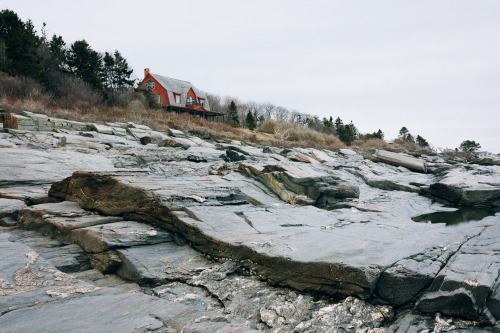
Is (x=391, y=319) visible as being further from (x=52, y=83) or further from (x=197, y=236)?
(x=52, y=83)

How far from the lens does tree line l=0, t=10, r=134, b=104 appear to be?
2422cm

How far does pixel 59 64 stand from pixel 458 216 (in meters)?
33.3

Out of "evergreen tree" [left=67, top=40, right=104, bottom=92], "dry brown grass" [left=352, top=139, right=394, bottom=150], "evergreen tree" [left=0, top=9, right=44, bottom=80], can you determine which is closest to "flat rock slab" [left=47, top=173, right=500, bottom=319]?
"evergreen tree" [left=0, top=9, right=44, bottom=80]

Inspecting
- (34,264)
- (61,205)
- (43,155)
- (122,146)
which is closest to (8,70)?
(122,146)

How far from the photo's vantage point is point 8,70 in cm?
2278

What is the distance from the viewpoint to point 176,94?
1529 inches

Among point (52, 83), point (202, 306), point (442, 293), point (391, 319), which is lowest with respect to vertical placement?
point (202, 306)

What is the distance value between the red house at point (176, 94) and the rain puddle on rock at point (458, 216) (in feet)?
110

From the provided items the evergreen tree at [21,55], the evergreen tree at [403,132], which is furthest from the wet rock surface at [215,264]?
the evergreen tree at [403,132]

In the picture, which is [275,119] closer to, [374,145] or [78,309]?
[374,145]

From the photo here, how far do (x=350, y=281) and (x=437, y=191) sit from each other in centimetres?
653

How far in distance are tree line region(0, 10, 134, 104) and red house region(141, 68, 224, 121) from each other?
17.6 ft

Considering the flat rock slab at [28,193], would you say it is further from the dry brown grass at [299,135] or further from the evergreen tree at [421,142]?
the evergreen tree at [421,142]

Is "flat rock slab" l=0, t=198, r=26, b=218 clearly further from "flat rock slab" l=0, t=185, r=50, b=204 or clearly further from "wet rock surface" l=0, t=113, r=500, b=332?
"flat rock slab" l=0, t=185, r=50, b=204
